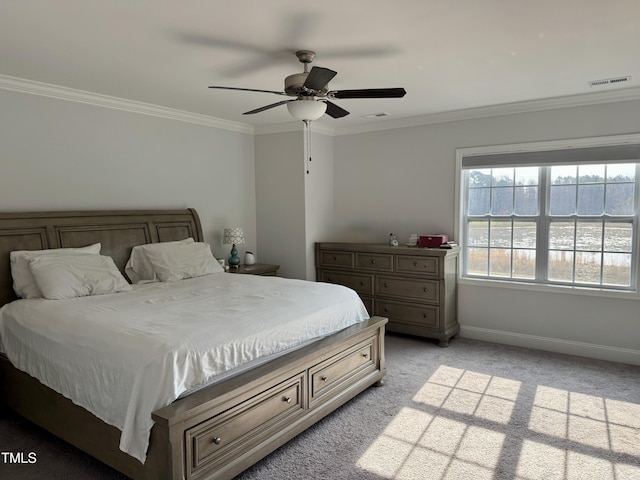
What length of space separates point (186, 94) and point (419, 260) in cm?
287

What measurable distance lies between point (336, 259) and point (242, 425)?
3.21m

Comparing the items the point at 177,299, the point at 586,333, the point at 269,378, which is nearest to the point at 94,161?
the point at 177,299

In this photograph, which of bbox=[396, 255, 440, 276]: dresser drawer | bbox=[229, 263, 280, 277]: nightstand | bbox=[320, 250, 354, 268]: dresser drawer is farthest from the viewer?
bbox=[320, 250, 354, 268]: dresser drawer

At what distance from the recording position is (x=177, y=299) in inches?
131

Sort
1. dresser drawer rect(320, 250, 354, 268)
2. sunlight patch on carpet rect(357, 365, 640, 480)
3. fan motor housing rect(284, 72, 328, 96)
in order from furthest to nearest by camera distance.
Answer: dresser drawer rect(320, 250, 354, 268), fan motor housing rect(284, 72, 328, 96), sunlight patch on carpet rect(357, 365, 640, 480)

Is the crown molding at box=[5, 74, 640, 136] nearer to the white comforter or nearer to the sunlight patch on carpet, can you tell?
the white comforter

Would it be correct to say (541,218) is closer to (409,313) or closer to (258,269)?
(409,313)

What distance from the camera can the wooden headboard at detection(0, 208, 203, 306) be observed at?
140 inches

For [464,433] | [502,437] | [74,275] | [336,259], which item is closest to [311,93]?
[74,275]

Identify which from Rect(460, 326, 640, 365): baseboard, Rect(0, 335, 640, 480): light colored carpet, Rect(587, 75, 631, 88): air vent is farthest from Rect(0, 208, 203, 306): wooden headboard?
Rect(587, 75, 631, 88): air vent

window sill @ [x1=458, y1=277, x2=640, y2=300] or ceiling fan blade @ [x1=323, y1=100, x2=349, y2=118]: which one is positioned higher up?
ceiling fan blade @ [x1=323, y1=100, x2=349, y2=118]

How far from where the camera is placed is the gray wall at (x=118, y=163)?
3.77 metres

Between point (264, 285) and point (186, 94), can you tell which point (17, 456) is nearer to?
point (264, 285)

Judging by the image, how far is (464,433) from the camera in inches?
117
